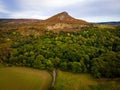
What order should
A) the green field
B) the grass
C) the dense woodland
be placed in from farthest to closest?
the dense woodland < the green field < the grass

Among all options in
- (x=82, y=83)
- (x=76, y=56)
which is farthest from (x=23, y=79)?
(x=76, y=56)

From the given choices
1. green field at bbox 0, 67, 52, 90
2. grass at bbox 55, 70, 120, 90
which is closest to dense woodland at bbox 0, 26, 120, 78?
grass at bbox 55, 70, 120, 90

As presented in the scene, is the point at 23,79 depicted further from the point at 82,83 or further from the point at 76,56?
the point at 76,56

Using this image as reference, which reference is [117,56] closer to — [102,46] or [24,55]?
[102,46]

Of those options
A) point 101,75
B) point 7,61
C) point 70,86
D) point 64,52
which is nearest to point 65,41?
point 64,52

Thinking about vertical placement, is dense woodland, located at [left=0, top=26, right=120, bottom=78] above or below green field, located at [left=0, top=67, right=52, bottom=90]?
above

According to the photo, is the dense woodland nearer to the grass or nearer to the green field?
the grass
